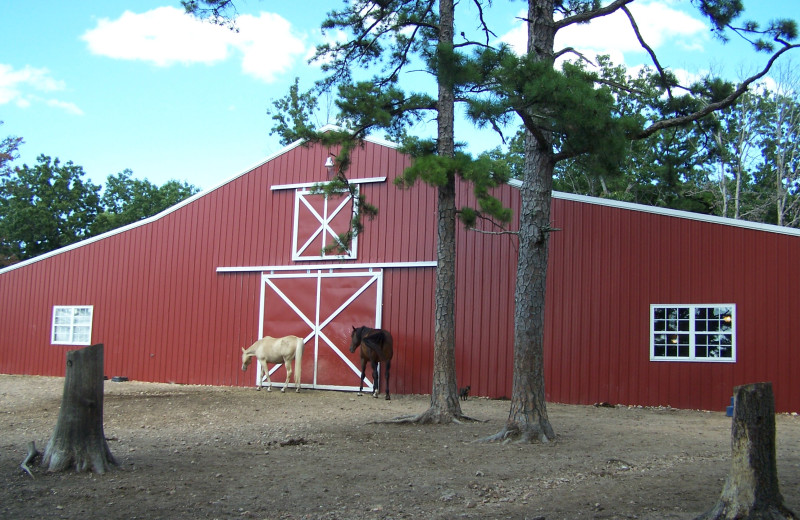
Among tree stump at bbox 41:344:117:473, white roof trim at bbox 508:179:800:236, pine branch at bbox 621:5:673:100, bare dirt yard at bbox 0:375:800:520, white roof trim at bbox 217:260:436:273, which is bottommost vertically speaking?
bare dirt yard at bbox 0:375:800:520

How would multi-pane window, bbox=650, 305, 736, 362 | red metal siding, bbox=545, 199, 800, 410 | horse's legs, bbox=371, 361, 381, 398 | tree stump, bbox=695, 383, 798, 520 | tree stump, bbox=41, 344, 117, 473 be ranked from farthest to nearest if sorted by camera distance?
horse's legs, bbox=371, 361, 381, 398, multi-pane window, bbox=650, 305, 736, 362, red metal siding, bbox=545, 199, 800, 410, tree stump, bbox=41, 344, 117, 473, tree stump, bbox=695, 383, 798, 520

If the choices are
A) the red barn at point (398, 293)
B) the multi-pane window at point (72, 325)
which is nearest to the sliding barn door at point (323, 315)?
the red barn at point (398, 293)

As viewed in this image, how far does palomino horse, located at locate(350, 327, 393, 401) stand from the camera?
14.8 meters

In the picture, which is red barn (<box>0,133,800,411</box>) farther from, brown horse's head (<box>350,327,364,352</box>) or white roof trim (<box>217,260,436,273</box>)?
brown horse's head (<box>350,327,364,352</box>)

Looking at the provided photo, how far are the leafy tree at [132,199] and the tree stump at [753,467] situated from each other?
36.9 metres

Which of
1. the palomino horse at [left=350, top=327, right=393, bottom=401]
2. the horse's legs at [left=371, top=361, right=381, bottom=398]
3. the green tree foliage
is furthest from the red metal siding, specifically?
the green tree foliage

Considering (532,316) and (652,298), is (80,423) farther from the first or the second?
(652,298)

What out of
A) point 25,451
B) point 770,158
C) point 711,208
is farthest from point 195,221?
point 770,158

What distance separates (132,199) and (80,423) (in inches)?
1432

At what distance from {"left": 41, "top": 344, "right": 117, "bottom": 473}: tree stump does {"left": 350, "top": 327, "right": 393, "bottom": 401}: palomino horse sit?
808 cm

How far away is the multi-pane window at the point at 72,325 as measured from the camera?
19.7 metres

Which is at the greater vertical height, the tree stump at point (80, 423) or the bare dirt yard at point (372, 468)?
the tree stump at point (80, 423)

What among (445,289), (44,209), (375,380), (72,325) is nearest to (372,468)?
(445,289)

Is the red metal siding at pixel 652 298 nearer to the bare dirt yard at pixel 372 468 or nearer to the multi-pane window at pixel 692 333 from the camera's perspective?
the multi-pane window at pixel 692 333
